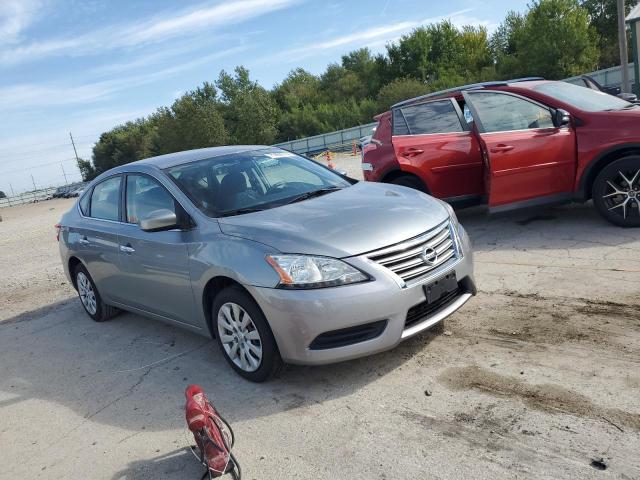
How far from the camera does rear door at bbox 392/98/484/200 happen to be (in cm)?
751

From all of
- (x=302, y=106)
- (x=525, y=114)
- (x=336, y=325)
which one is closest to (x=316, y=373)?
(x=336, y=325)

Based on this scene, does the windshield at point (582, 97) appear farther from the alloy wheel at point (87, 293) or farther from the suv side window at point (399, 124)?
the alloy wheel at point (87, 293)

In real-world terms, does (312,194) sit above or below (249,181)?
below

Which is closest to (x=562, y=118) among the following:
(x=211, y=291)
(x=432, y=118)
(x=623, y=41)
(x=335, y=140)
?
(x=432, y=118)

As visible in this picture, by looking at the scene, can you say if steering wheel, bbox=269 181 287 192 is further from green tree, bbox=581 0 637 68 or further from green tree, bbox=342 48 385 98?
green tree, bbox=342 48 385 98

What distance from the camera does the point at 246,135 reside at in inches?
2923

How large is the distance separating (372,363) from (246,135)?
72166mm

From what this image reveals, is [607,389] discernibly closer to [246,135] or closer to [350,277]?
[350,277]

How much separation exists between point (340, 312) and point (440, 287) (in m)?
0.76

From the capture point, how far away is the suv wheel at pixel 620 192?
623cm

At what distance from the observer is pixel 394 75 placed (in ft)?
238

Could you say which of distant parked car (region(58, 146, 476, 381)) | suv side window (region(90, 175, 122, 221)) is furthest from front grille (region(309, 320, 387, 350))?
suv side window (region(90, 175, 122, 221))

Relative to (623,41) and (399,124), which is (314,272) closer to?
(399,124)

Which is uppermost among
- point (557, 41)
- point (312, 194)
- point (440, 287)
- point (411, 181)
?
point (557, 41)
